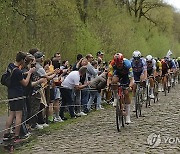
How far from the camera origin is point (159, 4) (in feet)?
188

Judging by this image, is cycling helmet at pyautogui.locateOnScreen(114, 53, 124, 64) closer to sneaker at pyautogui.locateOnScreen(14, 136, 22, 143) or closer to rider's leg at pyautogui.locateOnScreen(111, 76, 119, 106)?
rider's leg at pyautogui.locateOnScreen(111, 76, 119, 106)

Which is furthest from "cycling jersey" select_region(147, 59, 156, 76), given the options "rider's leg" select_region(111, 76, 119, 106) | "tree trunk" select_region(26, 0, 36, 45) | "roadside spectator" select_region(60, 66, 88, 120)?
"rider's leg" select_region(111, 76, 119, 106)

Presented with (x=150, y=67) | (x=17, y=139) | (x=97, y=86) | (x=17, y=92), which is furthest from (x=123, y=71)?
(x=150, y=67)

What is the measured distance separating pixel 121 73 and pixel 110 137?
261 centimetres

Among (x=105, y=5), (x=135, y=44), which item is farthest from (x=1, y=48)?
(x=135, y=44)

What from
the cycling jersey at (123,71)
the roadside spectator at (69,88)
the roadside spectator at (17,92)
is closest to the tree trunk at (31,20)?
the roadside spectator at (69,88)

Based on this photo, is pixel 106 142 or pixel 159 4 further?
pixel 159 4

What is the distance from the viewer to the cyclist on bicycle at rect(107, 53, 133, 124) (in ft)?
42.3

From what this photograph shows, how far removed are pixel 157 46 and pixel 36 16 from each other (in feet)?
116

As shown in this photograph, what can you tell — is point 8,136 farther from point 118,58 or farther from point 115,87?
point 118,58

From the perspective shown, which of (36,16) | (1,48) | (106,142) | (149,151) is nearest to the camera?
(149,151)

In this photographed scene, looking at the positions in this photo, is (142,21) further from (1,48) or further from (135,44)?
(1,48)

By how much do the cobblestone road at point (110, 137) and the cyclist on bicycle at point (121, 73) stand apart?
3.24ft

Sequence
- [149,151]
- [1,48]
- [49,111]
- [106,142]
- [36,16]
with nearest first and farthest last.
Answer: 1. [149,151]
2. [106,142]
3. [49,111]
4. [1,48]
5. [36,16]
